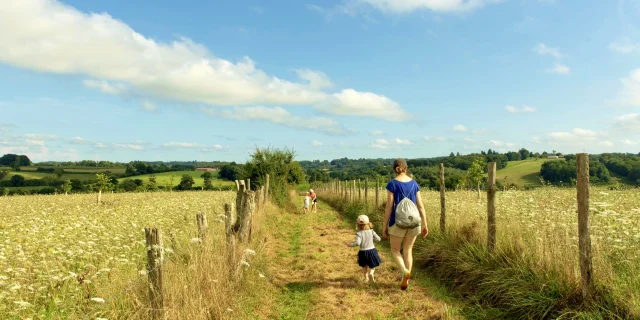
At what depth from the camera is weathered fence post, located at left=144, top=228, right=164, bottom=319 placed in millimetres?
3986

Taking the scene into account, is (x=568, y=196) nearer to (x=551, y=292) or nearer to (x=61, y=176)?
(x=551, y=292)

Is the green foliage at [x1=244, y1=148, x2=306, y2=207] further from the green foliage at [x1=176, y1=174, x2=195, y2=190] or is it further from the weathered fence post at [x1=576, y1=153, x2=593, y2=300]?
the green foliage at [x1=176, y1=174, x2=195, y2=190]

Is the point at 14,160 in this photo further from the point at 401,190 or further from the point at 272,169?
the point at 401,190

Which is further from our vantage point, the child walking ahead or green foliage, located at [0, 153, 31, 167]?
green foliage, located at [0, 153, 31, 167]

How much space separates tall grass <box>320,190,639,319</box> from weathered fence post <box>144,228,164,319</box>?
182 inches

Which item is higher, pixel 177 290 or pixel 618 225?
pixel 618 225

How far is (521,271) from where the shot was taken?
5.55 m

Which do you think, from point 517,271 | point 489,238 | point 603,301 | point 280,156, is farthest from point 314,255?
point 280,156

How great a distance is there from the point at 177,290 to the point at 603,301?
5355 millimetres

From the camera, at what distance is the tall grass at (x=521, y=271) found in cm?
443

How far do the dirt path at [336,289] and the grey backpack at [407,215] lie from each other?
1.27 metres

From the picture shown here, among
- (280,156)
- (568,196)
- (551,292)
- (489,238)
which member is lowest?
(551,292)

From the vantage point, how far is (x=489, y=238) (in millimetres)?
6715

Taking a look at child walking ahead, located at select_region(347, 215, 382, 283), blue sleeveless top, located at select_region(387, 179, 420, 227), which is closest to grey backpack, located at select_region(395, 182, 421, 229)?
blue sleeveless top, located at select_region(387, 179, 420, 227)
